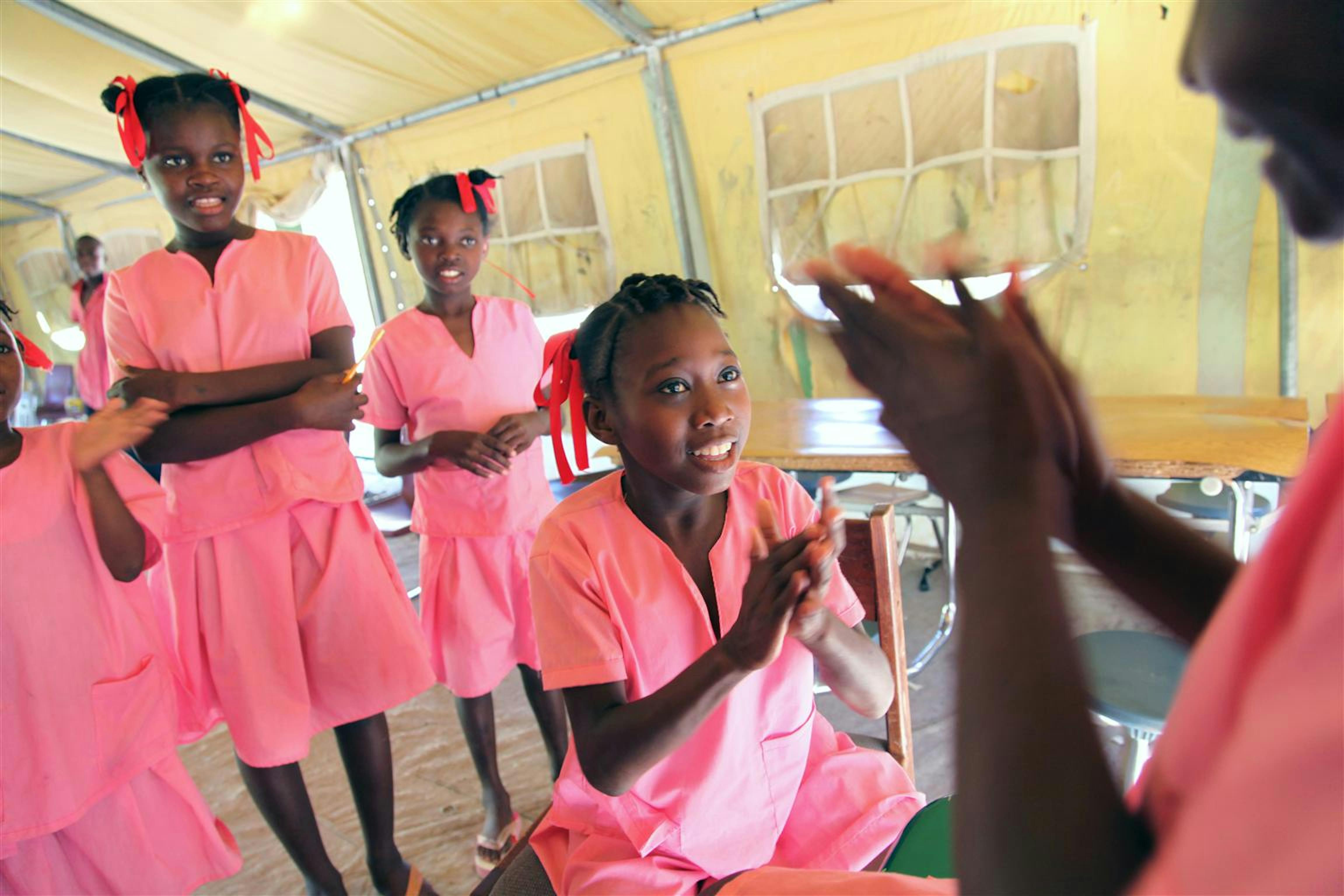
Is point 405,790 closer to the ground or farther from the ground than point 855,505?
closer to the ground

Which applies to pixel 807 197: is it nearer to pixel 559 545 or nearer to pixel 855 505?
pixel 855 505

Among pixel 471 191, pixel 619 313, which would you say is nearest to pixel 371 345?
pixel 471 191

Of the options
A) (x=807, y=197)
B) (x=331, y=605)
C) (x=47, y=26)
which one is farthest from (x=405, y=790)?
(x=47, y=26)

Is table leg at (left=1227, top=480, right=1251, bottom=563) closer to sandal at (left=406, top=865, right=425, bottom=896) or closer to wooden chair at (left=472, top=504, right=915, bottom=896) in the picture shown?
wooden chair at (left=472, top=504, right=915, bottom=896)

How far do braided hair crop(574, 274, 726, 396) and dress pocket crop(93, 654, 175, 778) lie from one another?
1142 millimetres

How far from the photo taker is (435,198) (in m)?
2.32

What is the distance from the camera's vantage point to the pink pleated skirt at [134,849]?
1558 mm

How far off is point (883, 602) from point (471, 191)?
5.58 feet

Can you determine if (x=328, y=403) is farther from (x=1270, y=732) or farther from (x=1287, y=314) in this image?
(x=1287, y=314)

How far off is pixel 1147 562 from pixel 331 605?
175 cm

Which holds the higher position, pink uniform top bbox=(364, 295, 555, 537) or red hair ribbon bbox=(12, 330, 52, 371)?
red hair ribbon bbox=(12, 330, 52, 371)

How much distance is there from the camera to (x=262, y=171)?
5973 millimetres

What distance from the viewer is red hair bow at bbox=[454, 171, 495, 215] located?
2.30 meters

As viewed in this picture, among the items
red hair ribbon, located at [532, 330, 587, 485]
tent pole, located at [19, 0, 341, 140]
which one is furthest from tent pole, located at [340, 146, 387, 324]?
red hair ribbon, located at [532, 330, 587, 485]
